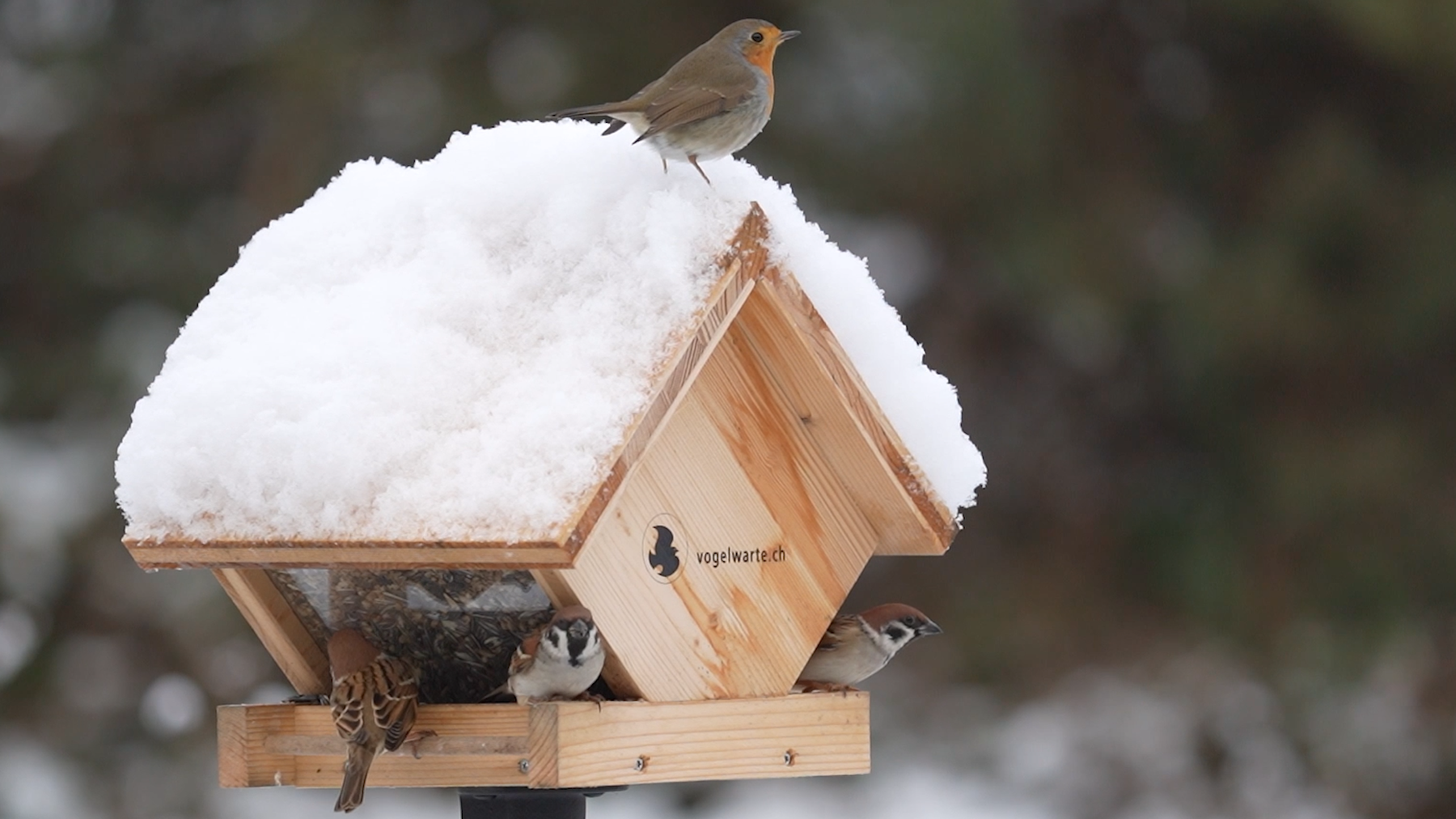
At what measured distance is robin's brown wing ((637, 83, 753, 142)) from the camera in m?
3.03

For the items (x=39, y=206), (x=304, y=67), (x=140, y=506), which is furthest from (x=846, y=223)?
(x=140, y=506)

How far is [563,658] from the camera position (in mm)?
2750

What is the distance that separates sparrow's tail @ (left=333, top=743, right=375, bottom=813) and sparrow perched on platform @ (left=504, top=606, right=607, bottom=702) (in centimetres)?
28

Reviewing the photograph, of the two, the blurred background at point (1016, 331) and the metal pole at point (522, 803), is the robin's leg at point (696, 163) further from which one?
the blurred background at point (1016, 331)

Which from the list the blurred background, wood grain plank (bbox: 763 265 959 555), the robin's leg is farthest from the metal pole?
the blurred background

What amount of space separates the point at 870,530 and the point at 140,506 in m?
1.20

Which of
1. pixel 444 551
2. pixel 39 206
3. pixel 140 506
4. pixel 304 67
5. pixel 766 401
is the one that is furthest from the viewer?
pixel 39 206

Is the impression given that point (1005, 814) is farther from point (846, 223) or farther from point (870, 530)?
point (870, 530)

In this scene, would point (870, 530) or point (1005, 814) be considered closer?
point (870, 530)

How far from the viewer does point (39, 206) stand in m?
8.12

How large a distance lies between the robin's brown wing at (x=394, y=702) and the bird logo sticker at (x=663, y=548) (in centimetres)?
41

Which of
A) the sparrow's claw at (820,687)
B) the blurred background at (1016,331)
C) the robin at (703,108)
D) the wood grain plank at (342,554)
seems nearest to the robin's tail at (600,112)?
the robin at (703,108)

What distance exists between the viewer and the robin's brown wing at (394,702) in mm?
2857

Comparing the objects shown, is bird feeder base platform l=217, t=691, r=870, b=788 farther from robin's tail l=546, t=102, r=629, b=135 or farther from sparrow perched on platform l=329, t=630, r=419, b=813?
robin's tail l=546, t=102, r=629, b=135
